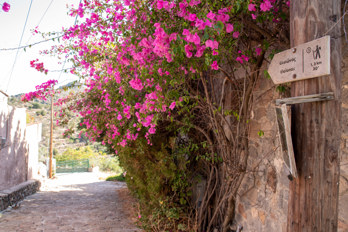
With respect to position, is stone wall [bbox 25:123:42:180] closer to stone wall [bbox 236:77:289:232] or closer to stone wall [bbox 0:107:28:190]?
stone wall [bbox 0:107:28:190]

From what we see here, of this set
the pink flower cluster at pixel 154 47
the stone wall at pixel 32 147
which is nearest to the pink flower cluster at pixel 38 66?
the pink flower cluster at pixel 154 47

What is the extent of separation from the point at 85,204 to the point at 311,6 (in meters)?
8.58

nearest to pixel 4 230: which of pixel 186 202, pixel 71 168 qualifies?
pixel 186 202

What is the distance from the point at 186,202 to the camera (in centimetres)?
522

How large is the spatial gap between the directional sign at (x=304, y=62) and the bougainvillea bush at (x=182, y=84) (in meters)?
0.42

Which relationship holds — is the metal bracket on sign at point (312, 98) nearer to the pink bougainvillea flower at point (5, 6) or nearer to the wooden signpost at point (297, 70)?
the wooden signpost at point (297, 70)

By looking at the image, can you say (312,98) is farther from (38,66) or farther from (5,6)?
(38,66)

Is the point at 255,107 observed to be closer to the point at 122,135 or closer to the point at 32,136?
the point at 122,135

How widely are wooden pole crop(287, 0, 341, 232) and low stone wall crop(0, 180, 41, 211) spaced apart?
26.5ft

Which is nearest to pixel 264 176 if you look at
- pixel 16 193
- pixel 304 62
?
pixel 304 62

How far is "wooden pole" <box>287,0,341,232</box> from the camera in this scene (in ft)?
5.05

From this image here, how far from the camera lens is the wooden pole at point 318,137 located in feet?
5.05

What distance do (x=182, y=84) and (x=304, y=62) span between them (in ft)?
8.36

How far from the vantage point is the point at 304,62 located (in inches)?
63.4
